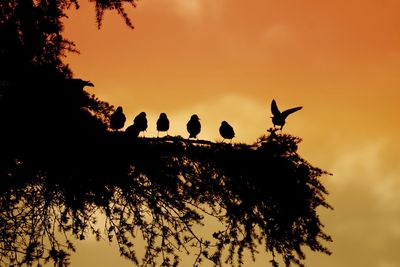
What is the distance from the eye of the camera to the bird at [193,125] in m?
7.08

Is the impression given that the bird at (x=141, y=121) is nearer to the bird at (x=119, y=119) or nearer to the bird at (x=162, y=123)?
the bird at (x=119, y=119)

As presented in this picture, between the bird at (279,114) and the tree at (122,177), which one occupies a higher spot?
the bird at (279,114)

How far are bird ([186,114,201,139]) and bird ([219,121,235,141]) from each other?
1.24 ft

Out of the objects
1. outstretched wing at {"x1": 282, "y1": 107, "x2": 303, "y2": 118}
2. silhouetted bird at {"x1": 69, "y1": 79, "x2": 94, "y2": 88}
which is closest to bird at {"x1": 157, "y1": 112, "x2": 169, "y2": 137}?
outstretched wing at {"x1": 282, "y1": 107, "x2": 303, "y2": 118}

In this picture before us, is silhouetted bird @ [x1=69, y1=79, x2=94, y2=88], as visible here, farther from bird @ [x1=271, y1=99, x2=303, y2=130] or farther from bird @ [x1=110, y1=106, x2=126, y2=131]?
bird @ [x1=271, y1=99, x2=303, y2=130]

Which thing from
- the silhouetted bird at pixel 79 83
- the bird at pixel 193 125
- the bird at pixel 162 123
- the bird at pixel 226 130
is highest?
the bird at pixel 162 123

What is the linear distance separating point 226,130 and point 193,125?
54 centimetres

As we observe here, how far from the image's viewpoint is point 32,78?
15.6ft

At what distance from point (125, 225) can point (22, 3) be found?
301cm

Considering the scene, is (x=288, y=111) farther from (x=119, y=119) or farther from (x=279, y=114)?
(x=119, y=119)

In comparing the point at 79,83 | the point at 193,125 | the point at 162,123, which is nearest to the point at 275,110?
the point at 193,125

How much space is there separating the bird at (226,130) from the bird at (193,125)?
0.38 metres

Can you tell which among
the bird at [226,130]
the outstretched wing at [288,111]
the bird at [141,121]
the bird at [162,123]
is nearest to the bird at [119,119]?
the bird at [141,121]

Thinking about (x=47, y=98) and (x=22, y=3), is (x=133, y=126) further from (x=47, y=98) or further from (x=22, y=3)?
(x=22, y=3)
